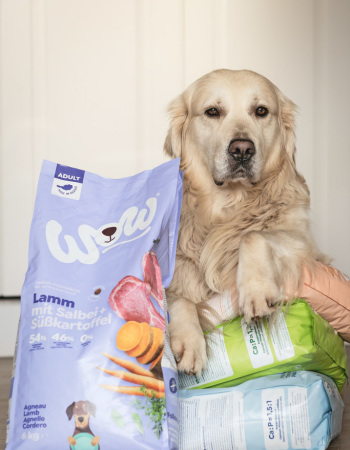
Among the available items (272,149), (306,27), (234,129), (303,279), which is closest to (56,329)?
(303,279)

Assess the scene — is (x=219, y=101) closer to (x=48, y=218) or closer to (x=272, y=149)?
(x=272, y=149)

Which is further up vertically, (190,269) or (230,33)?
(230,33)

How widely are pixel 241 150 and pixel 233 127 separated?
10 cm

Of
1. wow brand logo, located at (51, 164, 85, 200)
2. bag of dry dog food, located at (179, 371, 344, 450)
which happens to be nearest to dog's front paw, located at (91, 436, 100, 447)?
bag of dry dog food, located at (179, 371, 344, 450)

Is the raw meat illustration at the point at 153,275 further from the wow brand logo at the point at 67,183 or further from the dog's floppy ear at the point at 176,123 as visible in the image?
the dog's floppy ear at the point at 176,123

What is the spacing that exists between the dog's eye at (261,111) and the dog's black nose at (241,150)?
0.58 ft

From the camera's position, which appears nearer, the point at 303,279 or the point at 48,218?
the point at 48,218

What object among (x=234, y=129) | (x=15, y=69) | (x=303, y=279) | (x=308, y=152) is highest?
(x=15, y=69)

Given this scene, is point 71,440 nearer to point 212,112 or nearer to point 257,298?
point 257,298

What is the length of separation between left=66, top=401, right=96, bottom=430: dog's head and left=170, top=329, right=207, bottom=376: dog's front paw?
0.27 meters

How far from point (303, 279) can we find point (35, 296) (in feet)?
2.32

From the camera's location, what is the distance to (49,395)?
983 millimetres

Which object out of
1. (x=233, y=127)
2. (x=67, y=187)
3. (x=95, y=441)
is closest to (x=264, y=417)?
(x=95, y=441)

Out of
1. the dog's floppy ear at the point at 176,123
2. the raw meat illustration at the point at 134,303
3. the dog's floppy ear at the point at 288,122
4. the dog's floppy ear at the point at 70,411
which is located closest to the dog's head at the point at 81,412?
the dog's floppy ear at the point at 70,411
